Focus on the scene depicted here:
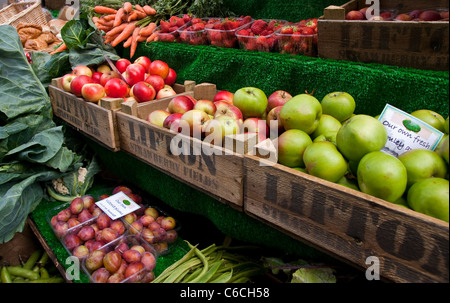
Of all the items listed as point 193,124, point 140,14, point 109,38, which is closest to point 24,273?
point 193,124

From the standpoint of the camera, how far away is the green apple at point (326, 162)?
105cm

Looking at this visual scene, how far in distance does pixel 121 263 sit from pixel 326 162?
1138 mm

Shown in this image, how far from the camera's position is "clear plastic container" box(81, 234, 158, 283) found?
1568 mm

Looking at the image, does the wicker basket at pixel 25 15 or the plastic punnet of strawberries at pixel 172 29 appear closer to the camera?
the plastic punnet of strawberries at pixel 172 29

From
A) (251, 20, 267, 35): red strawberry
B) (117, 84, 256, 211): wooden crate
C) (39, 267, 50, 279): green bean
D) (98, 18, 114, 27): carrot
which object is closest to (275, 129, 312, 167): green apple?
(117, 84, 256, 211): wooden crate

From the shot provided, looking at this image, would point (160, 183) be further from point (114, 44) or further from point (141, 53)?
point (114, 44)

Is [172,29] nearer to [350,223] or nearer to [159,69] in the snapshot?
[159,69]

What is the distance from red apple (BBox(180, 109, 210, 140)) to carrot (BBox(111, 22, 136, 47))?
62.6 inches

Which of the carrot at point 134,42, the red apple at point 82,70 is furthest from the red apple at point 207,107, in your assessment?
the carrot at point 134,42

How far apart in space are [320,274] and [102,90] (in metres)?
1.58

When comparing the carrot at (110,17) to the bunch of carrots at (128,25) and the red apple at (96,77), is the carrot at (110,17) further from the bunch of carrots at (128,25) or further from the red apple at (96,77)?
the red apple at (96,77)

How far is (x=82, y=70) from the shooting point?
2.33m
